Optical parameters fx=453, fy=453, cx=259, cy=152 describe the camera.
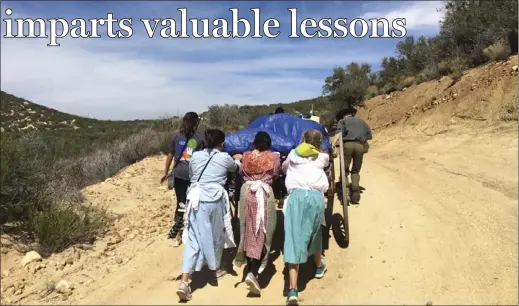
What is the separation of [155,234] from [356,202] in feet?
10.4

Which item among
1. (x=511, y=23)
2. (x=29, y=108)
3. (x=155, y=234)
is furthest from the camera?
(x=29, y=108)

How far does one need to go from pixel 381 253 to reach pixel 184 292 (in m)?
2.43

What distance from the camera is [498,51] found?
45.0 ft

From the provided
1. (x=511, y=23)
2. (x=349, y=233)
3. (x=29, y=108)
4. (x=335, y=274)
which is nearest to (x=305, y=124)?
(x=349, y=233)

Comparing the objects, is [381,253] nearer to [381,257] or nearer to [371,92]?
[381,257]

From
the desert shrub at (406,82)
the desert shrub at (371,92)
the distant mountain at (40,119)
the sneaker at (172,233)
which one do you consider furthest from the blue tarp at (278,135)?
the distant mountain at (40,119)

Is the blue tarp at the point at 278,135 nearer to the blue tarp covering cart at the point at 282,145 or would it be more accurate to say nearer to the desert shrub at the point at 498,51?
the blue tarp covering cart at the point at 282,145

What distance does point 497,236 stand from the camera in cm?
572

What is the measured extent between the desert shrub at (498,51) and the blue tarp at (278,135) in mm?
9777

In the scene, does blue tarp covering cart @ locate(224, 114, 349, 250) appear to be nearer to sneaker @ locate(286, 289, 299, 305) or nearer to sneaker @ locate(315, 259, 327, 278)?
sneaker @ locate(315, 259, 327, 278)

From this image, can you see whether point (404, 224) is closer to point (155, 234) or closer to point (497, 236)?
point (497, 236)

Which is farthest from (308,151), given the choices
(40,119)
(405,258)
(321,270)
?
(40,119)

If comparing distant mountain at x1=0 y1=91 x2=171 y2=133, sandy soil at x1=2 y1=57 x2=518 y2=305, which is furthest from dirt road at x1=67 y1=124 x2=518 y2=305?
distant mountain at x1=0 y1=91 x2=171 y2=133

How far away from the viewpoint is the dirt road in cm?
475
